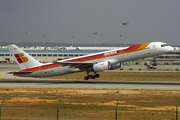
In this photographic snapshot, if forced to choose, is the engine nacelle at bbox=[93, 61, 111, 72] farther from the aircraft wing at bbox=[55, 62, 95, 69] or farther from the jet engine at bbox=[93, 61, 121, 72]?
the aircraft wing at bbox=[55, 62, 95, 69]

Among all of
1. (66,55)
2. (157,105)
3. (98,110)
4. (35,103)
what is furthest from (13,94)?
(66,55)

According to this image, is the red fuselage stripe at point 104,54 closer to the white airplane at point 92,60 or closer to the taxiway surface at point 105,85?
the white airplane at point 92,60

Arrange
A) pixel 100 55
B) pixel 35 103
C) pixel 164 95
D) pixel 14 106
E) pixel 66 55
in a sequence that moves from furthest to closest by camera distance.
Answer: pixel 66 55
pixel 100 55
pixel 164 95
pixel 35 103
pixel 14 106

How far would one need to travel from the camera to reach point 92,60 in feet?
181

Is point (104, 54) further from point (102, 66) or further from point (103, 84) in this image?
point (103, 84)

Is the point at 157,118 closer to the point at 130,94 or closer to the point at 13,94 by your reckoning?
the point at 130,94

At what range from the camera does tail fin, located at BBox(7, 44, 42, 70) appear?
5331cm

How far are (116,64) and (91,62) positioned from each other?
4.99 meters

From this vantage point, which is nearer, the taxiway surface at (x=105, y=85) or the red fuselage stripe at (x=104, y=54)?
the taxiway surface at (x=105, y=85)

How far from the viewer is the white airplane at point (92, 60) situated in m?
52.7

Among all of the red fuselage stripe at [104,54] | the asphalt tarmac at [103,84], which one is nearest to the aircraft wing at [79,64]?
the red fuselage stripe at [104,54]

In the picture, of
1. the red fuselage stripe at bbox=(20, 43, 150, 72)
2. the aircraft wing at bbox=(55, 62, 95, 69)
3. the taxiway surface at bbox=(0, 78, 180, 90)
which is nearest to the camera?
the taxiway surface at bbox=(0, 78, 180, 90)

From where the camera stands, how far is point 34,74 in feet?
182

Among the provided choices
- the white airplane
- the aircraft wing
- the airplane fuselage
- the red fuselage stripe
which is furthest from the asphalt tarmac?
the red fuselage stripe
